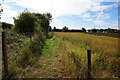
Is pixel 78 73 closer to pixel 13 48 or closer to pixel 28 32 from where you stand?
pixel 13 48

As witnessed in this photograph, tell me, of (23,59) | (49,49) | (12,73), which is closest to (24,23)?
(49,49)

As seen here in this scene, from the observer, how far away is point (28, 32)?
37.9 feet

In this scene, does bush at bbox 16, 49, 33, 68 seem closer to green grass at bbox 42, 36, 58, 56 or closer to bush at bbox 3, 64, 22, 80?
bush at bbox 3, 64, 22, 80

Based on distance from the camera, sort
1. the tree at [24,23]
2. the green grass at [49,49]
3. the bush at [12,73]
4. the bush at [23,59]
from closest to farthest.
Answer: the bush at [12,73] < the bush at [23,59] < the green grass at [49,49] < the tree at [24,23]

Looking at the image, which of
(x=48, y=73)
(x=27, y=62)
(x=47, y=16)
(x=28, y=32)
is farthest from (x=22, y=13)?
(x=47, y=16)

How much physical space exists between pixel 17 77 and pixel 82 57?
9.05ft

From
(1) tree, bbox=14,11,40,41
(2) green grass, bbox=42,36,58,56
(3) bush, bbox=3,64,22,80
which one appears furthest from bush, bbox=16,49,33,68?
(1) tree, bbox=14,11,40,41

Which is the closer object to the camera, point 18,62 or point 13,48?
point 18,62

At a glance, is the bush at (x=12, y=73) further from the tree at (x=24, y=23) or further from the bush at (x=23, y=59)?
the tree at (x=24, y=23)

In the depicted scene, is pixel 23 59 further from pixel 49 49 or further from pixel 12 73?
pixel 49 49

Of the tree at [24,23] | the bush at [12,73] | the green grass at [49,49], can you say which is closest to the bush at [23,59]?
the bush at [12,73]

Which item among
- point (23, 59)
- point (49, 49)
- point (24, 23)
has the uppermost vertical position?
point (24, 23)

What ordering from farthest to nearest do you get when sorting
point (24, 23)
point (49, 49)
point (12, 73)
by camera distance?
1. point (49, 49)
2. point (24, 23)
3. point (12, 73)

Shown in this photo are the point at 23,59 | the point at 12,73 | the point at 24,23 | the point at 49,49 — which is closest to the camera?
the point at 12,73
